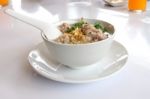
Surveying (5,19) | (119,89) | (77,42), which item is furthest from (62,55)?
(5,19)

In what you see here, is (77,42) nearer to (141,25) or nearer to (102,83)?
(102,83)

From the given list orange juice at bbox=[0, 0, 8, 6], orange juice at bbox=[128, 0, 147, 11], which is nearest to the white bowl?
orange juice at bbox=[128, 0, 147, 11]

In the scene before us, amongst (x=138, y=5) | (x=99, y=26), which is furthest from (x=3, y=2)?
(x=99, y=26)

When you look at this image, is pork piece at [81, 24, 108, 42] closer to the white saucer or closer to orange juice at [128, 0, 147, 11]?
the white saucer

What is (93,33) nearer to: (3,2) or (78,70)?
(78,70)

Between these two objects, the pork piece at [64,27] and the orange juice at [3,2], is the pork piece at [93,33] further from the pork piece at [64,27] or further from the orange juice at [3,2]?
the orange juice at [3,2]
